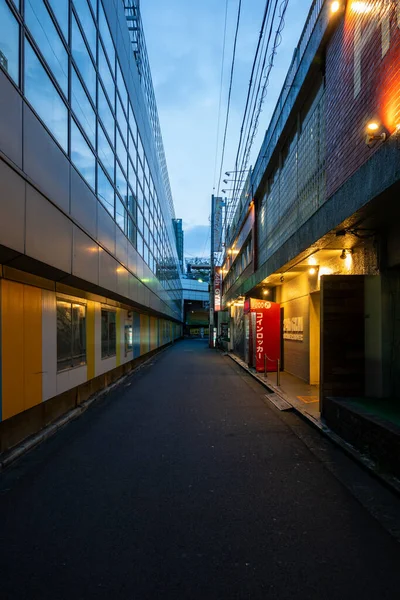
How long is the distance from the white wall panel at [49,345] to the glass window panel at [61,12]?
17.6 feet

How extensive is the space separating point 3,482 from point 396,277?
7121mm

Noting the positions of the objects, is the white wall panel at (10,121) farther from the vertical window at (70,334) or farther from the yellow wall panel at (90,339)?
the yellow wall panel at (90,339)

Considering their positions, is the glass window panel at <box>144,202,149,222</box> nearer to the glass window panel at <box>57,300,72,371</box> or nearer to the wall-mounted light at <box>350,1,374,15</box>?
the glass window panel at <box>57,300,72,371</box>

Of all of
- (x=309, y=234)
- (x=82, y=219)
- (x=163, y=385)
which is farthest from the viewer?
(x=163, y=385)

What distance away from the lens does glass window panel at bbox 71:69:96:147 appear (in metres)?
9.09

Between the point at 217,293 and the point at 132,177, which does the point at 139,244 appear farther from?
the point at 217,293

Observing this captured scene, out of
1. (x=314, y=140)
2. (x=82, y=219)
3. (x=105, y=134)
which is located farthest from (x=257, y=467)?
(x=105, y=134)

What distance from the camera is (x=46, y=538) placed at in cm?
365

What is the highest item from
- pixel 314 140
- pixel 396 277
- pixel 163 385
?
pixel 314 140

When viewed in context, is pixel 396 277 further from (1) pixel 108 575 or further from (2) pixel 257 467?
(1) pixel 108 575

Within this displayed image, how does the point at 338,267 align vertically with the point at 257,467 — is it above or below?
above

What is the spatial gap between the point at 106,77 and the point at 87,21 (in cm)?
232

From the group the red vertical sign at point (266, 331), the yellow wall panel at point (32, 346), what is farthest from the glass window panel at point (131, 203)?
the yellow wall panel at point (32, 346)

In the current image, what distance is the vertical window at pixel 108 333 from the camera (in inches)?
515
